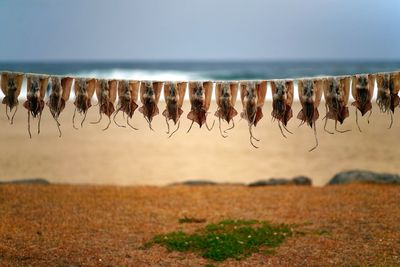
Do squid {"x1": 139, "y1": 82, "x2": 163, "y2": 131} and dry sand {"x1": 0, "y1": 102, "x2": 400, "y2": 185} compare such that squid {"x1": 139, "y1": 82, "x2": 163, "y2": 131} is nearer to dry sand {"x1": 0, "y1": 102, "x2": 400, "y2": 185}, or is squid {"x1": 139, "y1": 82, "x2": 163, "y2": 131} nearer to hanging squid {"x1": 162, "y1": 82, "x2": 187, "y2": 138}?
hanging squid {"x1": 162, "y1": 82, "x2": 187, "y2": 138}

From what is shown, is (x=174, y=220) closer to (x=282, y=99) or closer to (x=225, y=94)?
(x=225, y=94)

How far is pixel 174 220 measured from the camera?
10.1 meters

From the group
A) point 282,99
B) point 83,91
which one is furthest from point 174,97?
point 282,99

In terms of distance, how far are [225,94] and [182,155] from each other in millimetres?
12529

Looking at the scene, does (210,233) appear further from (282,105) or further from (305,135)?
(305,135)

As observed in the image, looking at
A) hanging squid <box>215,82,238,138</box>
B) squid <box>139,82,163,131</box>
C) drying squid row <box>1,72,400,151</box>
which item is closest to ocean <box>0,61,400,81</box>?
drying squid row <box>1,72,400,151</box>

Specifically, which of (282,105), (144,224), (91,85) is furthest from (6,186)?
(282,105)

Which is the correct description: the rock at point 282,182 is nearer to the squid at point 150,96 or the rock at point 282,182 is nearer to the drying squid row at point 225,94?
the drying squid row at point 225,94

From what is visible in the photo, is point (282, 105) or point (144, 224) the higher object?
point (282, 105)

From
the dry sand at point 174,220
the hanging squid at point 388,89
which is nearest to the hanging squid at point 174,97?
the hanging squid at point 388,89

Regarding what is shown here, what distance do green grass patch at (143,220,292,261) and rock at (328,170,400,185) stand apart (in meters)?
4.37

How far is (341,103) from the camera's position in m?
5.50

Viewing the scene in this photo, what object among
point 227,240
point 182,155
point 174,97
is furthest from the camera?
point 182,155

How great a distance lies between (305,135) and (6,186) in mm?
11908
